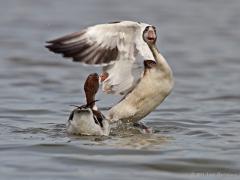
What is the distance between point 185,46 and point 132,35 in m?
10.7

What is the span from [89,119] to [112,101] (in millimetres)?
4484

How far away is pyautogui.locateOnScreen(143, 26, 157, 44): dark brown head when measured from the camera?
454 inches

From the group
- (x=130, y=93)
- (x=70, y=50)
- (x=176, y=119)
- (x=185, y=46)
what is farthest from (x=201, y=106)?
(x=185, y=46)

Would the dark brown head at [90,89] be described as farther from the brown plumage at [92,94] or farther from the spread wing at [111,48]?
the spread wing at [111,48]

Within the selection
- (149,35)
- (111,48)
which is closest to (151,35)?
(149,35)

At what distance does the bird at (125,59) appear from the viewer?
1136 centimetres

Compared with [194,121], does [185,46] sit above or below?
above

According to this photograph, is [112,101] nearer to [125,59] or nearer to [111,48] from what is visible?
[125,59]

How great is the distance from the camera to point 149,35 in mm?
11586

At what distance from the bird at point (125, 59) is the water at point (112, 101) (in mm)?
447

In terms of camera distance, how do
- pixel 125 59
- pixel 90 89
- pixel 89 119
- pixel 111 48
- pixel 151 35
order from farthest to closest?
1. pixel 125 59
2. pixel 111 48
3. pixel 151 35
4. pixel 90 89
5. pixel 89 119

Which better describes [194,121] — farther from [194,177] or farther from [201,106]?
[194,177]

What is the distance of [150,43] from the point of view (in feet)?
38.2

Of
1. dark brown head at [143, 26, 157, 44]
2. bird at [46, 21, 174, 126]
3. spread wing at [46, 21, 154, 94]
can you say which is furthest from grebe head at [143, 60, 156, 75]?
dark brown head at [143, 26, 157, 44]
